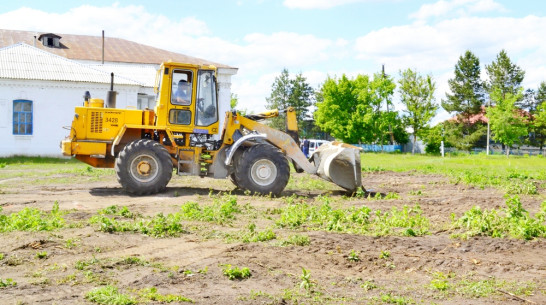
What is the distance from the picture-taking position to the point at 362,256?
809 centimetres

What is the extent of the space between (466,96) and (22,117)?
170 feet

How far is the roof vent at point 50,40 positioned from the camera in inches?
1809

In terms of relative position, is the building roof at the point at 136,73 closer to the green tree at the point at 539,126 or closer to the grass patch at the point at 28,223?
the grass patch at the point at 28,223

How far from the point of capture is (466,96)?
227 feet

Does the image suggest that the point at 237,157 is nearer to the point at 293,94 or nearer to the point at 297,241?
the point at 297,241

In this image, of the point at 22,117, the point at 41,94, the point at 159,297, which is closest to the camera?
the point at 159,297

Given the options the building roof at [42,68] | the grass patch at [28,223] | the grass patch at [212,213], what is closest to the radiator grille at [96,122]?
the grass patch at [212,213]

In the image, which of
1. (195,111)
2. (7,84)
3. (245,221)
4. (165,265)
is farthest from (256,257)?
(7,84)

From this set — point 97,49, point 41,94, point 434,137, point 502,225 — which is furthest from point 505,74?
point 502,225

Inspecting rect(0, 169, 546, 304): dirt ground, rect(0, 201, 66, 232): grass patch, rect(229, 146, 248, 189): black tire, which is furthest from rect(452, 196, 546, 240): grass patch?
rect(0, 201, 66, 232): grass patch

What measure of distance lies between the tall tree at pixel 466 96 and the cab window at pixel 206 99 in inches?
2243

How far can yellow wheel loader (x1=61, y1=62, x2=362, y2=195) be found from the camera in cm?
1473

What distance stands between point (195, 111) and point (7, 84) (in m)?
18.7

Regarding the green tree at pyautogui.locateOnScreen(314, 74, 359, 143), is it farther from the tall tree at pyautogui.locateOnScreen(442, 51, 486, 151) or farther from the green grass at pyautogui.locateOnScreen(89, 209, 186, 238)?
the green grass at pyautogui.locateOnScreen(89, 209, 186, 238)
